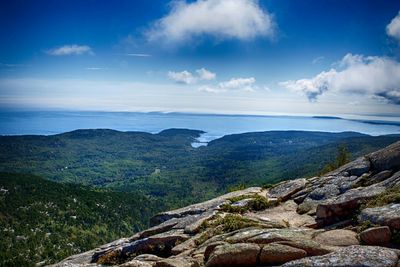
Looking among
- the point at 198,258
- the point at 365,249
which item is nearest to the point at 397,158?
the point at 365,249

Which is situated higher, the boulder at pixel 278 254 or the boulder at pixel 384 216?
the boulder at pixel 384 216

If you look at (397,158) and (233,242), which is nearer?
(233,242)

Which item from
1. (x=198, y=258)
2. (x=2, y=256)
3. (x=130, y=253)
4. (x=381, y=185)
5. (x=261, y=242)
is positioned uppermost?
(x=381, y=185)

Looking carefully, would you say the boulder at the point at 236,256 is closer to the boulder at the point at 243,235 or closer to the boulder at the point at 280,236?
the boulder at the point at 280,236

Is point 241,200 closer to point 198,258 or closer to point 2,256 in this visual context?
point 198,258

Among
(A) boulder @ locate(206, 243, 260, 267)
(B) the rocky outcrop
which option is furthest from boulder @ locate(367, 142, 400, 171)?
(A) boulder @ locate(206, 243, 260, 267)

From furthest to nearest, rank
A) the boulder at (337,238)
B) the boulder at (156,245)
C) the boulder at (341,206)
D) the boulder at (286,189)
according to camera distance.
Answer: the boulder at (286,189), the boulder at (156,245), the boulder at (341,206), the boulder at (337,238)

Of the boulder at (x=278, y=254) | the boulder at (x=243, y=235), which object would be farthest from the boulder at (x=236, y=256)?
the boulder at (x=243, y=235)
